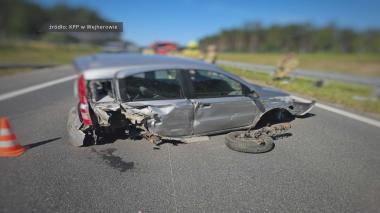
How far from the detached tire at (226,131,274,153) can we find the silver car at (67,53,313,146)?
40cm

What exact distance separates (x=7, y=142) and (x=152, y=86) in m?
2.32

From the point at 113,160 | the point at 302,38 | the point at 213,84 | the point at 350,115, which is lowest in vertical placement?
the point at 350,115

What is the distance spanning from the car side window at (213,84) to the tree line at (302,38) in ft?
190

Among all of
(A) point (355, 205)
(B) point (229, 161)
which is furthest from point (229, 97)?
(A) point (355, 205)

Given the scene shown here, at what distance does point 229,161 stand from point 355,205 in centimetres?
167

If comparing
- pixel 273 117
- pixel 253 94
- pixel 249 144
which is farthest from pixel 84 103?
pixel 273 117

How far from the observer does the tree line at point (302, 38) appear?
6894 centimetres

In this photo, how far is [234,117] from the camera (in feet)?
16.1

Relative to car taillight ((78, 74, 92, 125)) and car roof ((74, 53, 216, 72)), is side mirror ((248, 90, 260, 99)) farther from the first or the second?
car taillight ((78, 74, 92, 125))

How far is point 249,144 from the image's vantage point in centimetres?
451

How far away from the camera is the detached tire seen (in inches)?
177

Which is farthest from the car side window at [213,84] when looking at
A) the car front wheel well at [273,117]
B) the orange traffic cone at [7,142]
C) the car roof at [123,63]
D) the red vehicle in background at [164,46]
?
the red vehicle in background at [164,46]

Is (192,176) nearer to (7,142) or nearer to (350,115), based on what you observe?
(7,142)

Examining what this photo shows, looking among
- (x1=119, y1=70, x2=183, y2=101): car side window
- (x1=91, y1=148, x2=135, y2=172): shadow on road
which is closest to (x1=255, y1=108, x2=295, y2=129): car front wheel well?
(x1=119, y1=70, x2=183, y2=101): car side window
